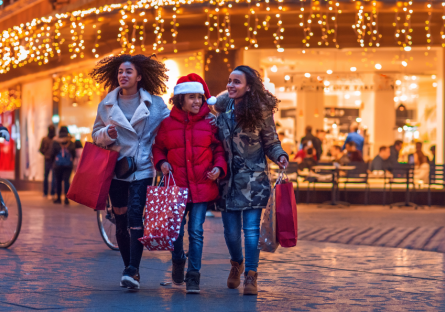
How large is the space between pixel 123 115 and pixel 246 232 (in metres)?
1.33

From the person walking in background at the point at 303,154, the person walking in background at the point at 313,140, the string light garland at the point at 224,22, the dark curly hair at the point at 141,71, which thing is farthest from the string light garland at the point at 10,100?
the dark curly hair at the point at 141,71

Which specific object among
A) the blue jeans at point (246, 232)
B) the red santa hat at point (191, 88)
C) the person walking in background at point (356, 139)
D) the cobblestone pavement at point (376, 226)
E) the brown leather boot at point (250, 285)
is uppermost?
the red santa hat at point (191, 88)

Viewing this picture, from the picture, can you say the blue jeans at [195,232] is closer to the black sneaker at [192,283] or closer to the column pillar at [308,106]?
the black sneaker at [192,283]

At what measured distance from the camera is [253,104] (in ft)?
19.5

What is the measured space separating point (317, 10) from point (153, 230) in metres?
11.3

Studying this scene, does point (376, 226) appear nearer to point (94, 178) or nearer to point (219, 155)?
point (219, 155)

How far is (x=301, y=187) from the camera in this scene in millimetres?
17641

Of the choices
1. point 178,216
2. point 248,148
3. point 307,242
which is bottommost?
point 307,242

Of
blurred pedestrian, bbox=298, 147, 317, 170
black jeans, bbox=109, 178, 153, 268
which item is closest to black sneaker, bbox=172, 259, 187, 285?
black jeans, bbox=109, 178, 153, 268

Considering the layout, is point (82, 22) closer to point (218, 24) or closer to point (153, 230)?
Answer: point (218, 24)

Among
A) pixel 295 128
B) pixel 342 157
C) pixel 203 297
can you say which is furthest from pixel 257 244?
pixel 295 128

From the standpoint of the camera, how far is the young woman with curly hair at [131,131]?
584 cm

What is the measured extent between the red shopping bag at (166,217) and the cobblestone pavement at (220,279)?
1.33 ft

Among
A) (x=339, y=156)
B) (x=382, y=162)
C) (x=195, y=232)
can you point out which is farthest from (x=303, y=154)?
(x=195, y=232)
